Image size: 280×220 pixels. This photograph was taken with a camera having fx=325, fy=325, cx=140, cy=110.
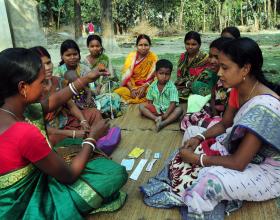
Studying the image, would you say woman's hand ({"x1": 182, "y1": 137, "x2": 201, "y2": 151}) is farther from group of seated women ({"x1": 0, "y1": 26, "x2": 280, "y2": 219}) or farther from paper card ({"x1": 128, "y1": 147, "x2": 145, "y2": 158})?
paper card ({"x1": 128, "y1": 147, "x2": 145, "y2": 158})

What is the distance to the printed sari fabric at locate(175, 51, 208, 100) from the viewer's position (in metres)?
4.89

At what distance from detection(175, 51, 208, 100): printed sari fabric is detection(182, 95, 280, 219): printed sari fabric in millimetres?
2655

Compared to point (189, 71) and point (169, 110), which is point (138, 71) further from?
point (169, 110)

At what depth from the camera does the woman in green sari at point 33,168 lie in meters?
1.74

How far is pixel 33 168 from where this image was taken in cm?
194

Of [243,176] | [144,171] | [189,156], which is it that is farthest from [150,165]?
[243,176]

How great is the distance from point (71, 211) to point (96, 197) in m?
0.19

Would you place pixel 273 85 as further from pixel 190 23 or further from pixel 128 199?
pixel 190 23

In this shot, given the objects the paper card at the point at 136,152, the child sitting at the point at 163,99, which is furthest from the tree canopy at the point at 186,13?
the paper card at the point at 136,152

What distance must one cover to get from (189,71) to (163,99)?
0.88 metres

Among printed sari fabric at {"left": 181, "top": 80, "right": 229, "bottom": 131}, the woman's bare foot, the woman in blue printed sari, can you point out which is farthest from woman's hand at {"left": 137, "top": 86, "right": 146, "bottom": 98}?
the woman in blue printed sari

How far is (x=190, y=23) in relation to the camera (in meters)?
20.0

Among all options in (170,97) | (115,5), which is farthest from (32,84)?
(115,5)

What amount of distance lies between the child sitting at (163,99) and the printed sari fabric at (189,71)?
1.70 ft
